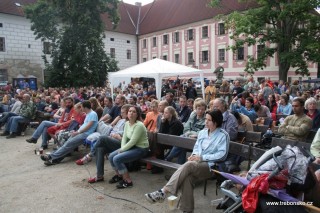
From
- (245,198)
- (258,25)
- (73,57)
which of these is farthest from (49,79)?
(245,198)

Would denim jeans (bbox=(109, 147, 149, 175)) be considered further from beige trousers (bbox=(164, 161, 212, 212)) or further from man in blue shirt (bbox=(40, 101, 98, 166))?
man in blue shirt (bbox=(40, 101, 98, 166))

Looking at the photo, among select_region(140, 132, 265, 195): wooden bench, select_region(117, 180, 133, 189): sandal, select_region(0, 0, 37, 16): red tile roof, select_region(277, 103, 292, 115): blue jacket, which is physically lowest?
select_region(117, 180, 133, 189): sandal

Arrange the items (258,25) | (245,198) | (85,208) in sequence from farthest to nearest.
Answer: (258,25)
(85,208)
(245,198)

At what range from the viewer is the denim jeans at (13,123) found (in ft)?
35.0

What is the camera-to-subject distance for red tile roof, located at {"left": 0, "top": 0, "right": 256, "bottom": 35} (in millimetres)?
36625

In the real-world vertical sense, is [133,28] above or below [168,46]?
above

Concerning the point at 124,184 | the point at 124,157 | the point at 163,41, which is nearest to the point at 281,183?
the point at 124,157

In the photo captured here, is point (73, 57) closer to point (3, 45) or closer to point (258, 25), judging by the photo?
point (3, 45)

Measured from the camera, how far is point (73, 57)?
1152 inches

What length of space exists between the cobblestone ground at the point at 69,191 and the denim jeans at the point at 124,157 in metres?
0.38

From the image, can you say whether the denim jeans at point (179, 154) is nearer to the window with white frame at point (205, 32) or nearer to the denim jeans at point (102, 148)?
the denim jeans at point (102, 148)

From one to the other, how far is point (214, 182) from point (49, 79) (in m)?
27.4

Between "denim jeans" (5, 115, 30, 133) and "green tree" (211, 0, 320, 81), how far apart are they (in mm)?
16521

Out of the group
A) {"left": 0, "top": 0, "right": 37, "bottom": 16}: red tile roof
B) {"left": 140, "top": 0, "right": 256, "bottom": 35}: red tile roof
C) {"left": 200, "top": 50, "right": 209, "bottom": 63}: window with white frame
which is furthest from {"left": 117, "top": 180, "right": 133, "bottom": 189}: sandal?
{"left": 0, "top": 0, "right": 37, "bottom": 16}: red tile roof
